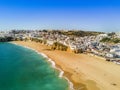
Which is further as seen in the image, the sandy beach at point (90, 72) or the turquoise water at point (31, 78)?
the sandy beach at point (90, 72)

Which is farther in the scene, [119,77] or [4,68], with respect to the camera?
[4,68]

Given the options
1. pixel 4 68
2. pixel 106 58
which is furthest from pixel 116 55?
pixel 4 68

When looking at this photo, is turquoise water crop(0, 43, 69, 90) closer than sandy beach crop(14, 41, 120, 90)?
Yes

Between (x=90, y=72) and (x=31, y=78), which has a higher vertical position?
(x=90, y=72)

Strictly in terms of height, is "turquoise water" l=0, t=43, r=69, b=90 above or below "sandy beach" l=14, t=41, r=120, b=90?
below

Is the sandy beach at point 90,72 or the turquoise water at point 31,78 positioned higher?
the sandy beach at point 90,72

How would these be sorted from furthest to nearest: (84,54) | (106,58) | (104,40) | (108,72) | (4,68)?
1. (104,40)
2. (84,54)
3. (106,58)
4. (4,68)
5. (108,72)

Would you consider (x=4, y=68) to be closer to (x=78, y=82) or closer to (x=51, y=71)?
(x=51, y=71)

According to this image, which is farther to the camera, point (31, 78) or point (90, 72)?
point (90, 72)
